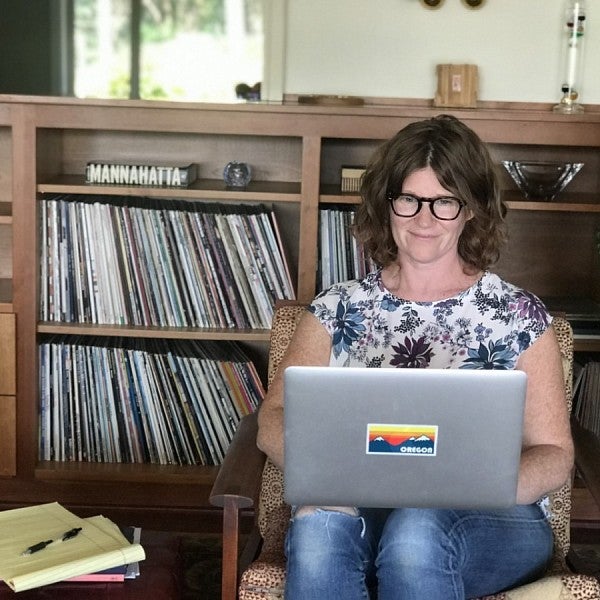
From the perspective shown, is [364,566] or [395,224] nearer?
[364,566]

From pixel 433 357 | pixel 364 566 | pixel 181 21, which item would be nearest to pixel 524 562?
pixel 364 566

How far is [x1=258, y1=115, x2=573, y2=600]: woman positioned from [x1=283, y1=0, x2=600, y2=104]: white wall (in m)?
1.08

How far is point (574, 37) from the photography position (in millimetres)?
2883

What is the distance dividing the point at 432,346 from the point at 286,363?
0.27 metres

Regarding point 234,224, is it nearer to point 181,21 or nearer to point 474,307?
point 474,307

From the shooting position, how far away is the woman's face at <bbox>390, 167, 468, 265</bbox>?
1.85 m

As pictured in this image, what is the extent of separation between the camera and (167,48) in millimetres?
4586

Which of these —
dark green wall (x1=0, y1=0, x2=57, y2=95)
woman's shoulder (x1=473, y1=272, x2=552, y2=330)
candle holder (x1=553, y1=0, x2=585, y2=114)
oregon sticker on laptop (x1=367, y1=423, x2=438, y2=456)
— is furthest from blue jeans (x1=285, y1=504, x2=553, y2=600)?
dark green wall (x1=0, y1=0, x2=57, y2=95)

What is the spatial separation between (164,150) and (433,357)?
4.48 ft

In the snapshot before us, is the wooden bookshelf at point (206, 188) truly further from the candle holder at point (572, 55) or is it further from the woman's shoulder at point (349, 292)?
the woman's shoulder at point (349, 292)

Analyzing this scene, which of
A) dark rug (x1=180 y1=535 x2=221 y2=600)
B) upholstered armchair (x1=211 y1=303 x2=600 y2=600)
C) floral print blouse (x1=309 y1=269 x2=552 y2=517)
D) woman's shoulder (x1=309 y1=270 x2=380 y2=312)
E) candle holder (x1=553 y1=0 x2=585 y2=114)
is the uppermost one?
candle holder (x1=553 y1=0 x2=585 y2=114)

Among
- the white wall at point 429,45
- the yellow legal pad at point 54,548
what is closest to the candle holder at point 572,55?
the white wall at point 429,45

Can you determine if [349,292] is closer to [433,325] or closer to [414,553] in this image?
[433,325]

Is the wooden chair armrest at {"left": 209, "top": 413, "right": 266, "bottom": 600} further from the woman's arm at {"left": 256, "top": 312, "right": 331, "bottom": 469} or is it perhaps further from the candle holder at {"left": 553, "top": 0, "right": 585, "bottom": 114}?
the candle holder at {"left": 553, "top": 0, "right": 585, "bottom": 114}
